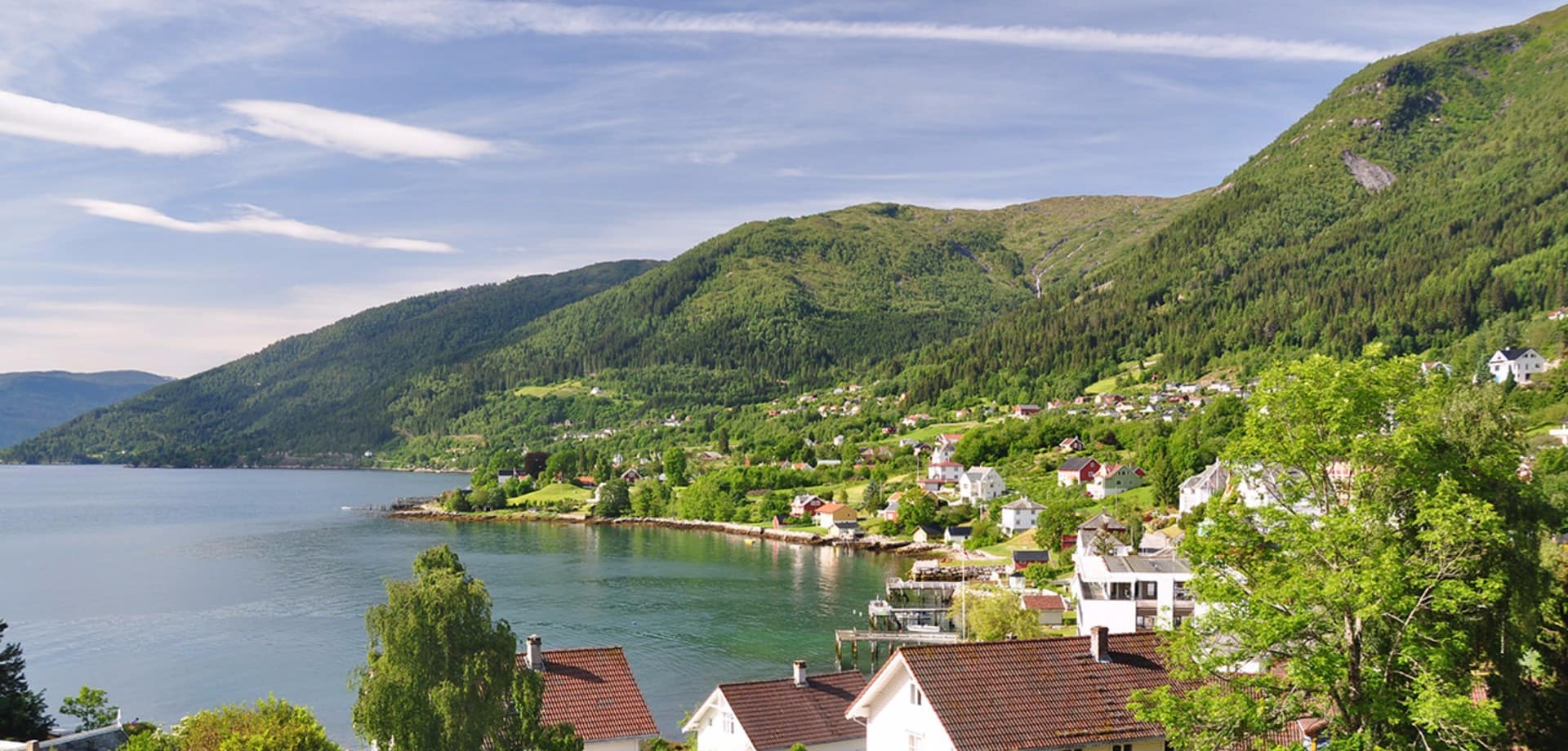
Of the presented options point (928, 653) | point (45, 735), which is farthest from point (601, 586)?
point (928, 653)

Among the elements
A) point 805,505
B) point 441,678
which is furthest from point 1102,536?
point 441,678

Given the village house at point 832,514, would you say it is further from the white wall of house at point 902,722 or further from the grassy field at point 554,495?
the white wall of house at point 902,722

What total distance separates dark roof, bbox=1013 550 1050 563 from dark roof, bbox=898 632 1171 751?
5127cm

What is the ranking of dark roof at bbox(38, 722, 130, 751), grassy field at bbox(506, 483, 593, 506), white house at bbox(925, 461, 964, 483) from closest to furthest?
dark roof at bbox(38, 722, 130, 751) < white house at bbox(925, 461, 964, 483) < grassy field at bbox(506, 483, 593, 506)

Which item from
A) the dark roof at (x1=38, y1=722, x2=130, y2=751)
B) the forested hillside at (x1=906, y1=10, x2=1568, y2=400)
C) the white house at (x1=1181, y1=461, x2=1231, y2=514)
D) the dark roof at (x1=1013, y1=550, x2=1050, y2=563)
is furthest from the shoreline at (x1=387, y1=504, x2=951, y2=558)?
the dark roof at (x1=38, y1=722, x2=130, y2=751)

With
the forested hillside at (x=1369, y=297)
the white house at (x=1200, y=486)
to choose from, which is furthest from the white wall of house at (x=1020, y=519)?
the forested hillside at (x=1369, y=297)

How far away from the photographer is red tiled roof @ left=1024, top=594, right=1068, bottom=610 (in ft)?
172

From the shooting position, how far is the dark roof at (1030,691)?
20219mm

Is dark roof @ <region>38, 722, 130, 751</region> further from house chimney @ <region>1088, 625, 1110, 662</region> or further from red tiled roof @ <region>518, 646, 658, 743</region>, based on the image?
house chimney @ <region>1088, 625, 1110, 662</region>

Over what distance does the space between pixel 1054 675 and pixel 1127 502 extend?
66593 millimetres

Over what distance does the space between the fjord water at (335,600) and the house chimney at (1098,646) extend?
18052 mm

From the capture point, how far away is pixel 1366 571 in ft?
47.3

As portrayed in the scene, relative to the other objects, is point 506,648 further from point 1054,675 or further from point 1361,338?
point 1361,338

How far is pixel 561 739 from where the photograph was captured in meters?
17.4
